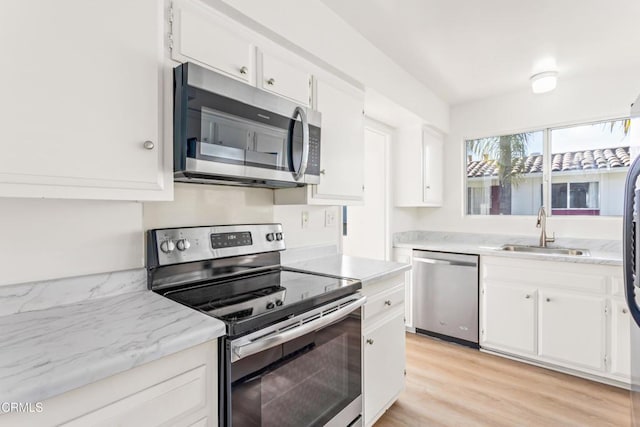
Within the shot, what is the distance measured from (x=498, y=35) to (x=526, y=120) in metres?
1.33

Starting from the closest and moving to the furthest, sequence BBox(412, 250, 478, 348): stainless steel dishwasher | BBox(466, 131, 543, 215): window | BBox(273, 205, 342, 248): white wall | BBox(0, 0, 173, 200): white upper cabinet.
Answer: BBox(0, 0, 173, 200): white upper cabinet → BBox(273, 205, 342, 248): white wall → BBox(412, 250, 478, 348): stainless steel dishwasher → BBox(466, 131, 543, 215): window

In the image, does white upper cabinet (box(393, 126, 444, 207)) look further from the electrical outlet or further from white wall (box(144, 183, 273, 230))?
white wall (box(144, 183, 273, 230))

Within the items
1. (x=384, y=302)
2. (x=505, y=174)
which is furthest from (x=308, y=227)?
(x=505, y=174)

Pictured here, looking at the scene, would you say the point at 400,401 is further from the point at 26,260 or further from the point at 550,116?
the point at 550,116

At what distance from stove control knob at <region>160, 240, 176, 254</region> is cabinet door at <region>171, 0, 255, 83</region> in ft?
2.42

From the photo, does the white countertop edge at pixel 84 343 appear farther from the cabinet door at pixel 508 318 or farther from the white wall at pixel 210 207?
the cabinet door at pixel 508 318

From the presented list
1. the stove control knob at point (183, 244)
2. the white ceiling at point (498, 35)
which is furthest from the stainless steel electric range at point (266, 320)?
the white ceiling at point (498, 35)

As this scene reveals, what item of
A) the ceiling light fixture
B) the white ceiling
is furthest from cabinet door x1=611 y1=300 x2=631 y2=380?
the white ceiling

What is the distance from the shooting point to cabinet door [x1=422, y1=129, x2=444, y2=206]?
10.7 ft

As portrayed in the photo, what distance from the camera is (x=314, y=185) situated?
Result: 71.6 inches

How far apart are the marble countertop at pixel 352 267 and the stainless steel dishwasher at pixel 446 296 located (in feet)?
3.84

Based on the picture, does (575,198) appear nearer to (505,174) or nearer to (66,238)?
(505,174)

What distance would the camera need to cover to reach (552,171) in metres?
3.09

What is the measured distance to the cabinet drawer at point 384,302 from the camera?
5.56ft
